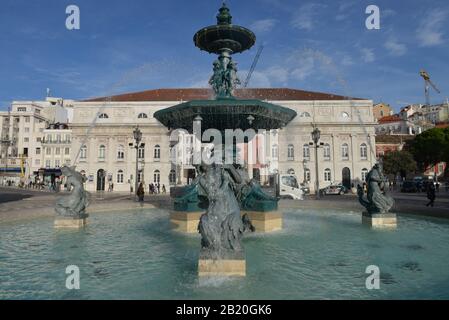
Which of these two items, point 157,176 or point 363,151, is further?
point 157,176

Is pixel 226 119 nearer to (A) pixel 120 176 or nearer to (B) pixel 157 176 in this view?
(B) pixel 157 176

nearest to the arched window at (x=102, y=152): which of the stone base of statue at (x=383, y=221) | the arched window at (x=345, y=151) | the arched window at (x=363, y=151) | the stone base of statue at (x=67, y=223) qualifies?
the arched window at (x=345, y=151)

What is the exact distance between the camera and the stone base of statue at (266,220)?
8445mm

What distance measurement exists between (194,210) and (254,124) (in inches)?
130

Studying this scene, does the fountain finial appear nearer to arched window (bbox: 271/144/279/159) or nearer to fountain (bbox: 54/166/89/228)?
fountain (bbox: 54/166/89/228)

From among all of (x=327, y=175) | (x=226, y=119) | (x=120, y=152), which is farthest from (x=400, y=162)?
(x=226, y=119)

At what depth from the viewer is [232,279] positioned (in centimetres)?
421

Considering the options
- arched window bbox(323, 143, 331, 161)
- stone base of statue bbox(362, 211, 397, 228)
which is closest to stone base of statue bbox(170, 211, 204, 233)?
stone base of statue bbox(362, 211, 397, 228)

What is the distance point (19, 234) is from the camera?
7.83 meters

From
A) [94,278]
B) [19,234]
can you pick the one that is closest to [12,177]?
[19,234]

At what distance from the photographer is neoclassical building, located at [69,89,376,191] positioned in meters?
46.6

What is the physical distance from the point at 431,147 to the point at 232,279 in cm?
5732

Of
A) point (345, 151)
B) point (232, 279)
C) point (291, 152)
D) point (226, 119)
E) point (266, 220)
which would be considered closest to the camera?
point (232, 279)
